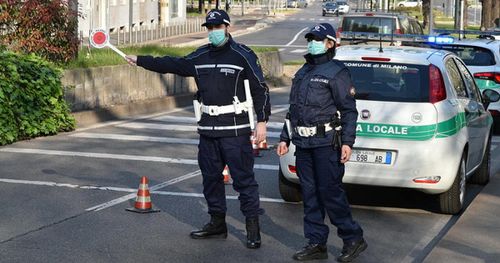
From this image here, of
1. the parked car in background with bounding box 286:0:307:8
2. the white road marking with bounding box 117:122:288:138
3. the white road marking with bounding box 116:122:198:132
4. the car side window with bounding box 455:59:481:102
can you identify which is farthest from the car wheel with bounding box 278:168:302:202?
the parked car in background with bounding box 286:0:307:8

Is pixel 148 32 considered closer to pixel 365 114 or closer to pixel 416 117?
pixel 365 114

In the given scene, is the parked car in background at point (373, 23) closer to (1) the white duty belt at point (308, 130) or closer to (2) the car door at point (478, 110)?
(2) the car door at point (478, 110)

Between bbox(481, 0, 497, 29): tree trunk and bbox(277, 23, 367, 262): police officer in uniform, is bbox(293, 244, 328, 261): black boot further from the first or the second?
bbox(481, 0, 497, 29): tree trunk

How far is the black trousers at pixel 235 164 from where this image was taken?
27.1 feet

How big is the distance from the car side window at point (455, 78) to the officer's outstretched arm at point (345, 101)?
3.01 meters

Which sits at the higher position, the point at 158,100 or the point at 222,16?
the point at 222,16

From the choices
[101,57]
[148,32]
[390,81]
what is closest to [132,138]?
[101,57]

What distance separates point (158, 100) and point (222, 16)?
12543 millimetres

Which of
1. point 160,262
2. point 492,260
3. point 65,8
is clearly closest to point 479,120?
point 492,260

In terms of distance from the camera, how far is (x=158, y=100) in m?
20.7

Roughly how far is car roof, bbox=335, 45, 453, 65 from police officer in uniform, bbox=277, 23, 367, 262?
2592 millimetres

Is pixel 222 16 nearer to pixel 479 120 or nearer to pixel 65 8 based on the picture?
pixel 479 120

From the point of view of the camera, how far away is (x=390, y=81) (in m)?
10.3

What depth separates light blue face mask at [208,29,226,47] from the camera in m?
8.22
